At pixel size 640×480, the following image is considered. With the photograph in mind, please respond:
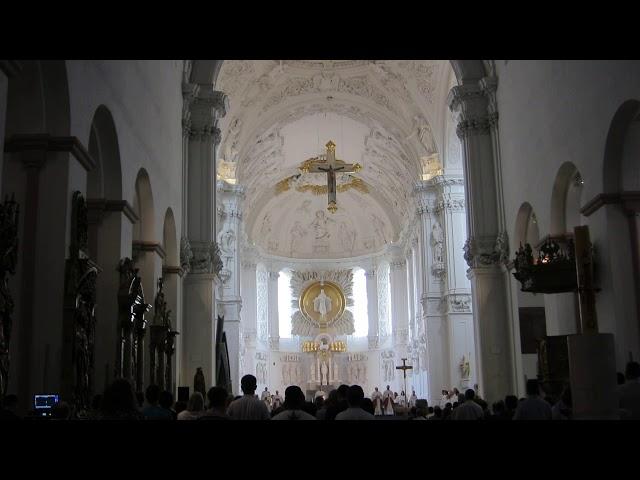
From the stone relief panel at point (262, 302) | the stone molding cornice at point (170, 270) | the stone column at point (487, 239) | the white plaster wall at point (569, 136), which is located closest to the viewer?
the white plaster wall at point (569, 136)

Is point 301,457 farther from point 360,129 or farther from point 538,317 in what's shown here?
point 360,129

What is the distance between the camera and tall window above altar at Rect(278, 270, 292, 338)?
42.1 metres

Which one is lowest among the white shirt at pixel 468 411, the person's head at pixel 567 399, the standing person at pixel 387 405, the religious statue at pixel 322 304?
the standing person at pixel 387 405

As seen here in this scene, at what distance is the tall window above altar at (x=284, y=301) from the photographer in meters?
42.1

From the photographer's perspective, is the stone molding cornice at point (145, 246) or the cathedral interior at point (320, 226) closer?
the cathedral interior at point (320, 226)

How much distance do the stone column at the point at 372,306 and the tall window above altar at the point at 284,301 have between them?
4080 millimetres

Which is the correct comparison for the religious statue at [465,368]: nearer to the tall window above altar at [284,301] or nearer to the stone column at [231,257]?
the stone column at [231,257]

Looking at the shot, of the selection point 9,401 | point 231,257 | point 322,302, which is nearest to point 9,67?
point 9,401

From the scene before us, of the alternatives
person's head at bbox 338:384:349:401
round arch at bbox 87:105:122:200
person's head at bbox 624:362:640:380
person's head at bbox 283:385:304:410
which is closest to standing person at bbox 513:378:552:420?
person's head at bbox 624:362:640:380

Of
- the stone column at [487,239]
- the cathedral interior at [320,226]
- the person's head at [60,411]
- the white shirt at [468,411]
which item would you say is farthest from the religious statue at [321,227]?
the person's head at [60,411]

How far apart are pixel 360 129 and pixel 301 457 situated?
29.8m

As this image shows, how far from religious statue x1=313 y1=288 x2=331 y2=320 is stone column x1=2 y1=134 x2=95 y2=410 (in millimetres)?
33096

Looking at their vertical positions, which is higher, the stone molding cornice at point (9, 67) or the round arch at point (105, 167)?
the round arch at point (105, 167)

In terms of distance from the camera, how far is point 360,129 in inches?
1270
